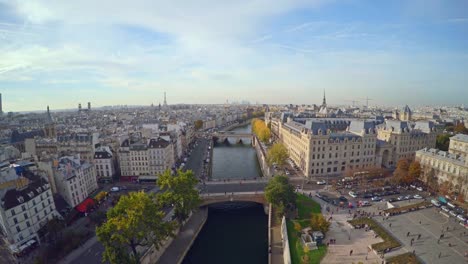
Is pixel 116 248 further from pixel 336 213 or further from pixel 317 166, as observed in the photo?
pixel 317 166

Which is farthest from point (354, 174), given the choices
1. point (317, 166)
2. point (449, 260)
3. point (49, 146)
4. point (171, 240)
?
point (49, 146)

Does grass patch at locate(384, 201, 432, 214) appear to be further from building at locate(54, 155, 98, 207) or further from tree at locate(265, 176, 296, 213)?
building at locate(54, 155, 98, 207)

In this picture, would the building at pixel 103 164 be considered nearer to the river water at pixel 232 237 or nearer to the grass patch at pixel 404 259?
the river water at pixel 232 237

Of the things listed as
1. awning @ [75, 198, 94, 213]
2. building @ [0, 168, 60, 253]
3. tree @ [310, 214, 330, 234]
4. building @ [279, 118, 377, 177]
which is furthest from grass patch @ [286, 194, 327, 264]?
building @ [0, 168, 60, 253]

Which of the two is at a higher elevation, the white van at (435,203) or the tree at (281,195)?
the tree at (281,195)

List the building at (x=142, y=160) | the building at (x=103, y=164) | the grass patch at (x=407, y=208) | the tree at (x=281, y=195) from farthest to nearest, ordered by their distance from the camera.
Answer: the building at (x=142, y=160), the building at (x=103, y=164), the grass patch at (x=407, y=208), the tree at (x=281, y=195)

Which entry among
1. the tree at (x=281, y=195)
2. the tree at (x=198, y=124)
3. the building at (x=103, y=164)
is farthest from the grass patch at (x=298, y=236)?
the tree at (x=198, y=124)
